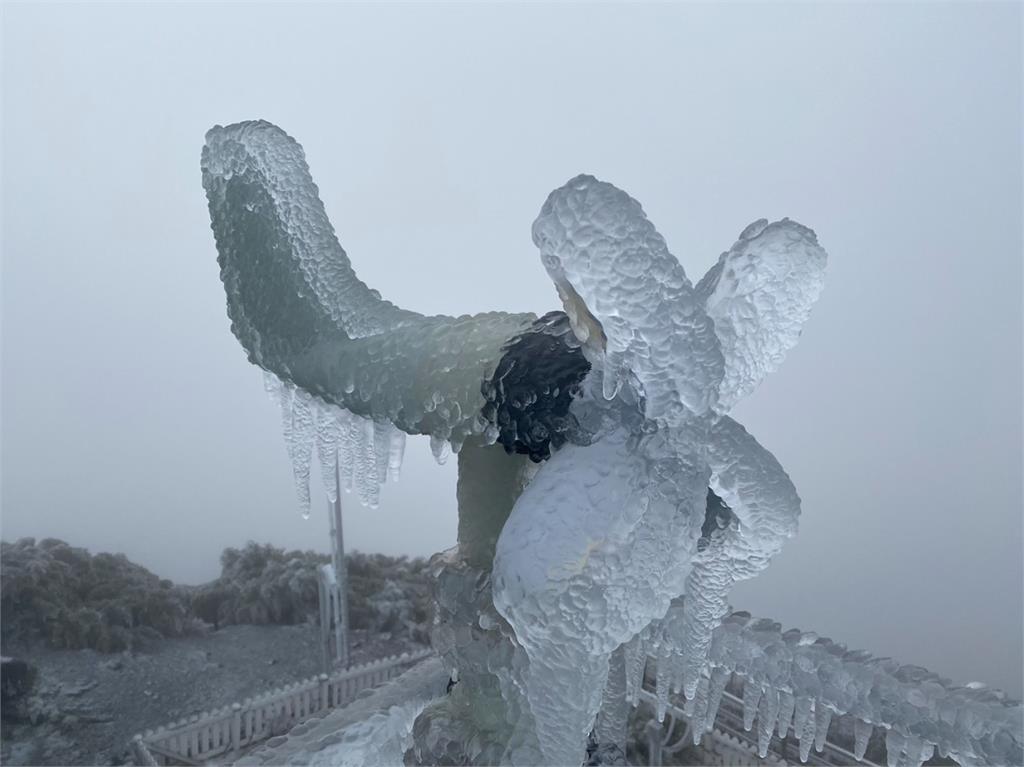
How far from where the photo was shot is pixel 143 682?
3.37 m

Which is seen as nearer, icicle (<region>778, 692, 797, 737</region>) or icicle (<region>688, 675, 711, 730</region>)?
icicle (<region>778, 692, 797, 737</region>)

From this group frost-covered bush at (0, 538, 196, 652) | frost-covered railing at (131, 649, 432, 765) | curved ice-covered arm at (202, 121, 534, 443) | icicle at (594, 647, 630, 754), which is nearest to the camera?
curved ice-covered arm at (202, 121, 534, 443)

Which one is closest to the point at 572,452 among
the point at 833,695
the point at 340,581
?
the point at 833,695

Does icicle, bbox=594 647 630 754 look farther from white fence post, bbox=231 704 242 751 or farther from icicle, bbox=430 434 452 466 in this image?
white fence post, bbox=231 704 242 751

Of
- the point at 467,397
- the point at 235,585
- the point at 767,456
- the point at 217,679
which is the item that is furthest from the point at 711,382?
the point at 235,585

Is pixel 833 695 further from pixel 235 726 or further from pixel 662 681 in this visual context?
pixel 235 726

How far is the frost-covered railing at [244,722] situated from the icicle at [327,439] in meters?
1.72

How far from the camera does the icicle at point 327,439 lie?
111 centimetres

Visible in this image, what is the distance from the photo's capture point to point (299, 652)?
3643mm

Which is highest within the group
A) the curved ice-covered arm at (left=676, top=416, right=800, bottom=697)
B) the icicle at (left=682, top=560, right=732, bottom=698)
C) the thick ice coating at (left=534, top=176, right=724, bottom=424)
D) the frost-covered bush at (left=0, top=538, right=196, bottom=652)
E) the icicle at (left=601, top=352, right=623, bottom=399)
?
the thick ice coating at (left=534, top=176, right=724, bottom=424)

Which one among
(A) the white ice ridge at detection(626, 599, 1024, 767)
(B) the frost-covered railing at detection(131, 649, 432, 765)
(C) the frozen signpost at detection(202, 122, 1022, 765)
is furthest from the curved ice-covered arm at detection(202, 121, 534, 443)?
(B) the frost-covered railing at detection(131, 649, 432, 765)

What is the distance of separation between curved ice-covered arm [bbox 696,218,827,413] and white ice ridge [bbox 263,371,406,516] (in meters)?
0.44

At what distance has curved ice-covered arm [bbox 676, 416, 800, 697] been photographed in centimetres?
78

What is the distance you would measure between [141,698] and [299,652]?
25.5 inches
